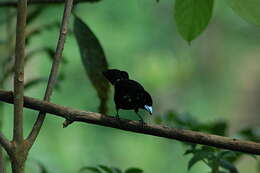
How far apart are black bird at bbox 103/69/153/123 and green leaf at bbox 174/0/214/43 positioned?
23cm

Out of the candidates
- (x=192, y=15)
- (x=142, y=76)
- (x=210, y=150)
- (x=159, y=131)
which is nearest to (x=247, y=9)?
(x=192, y=15)

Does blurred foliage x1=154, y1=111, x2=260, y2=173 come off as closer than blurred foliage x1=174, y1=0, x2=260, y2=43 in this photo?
No

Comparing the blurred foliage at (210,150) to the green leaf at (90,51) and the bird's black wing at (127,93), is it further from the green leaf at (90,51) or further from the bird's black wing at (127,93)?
the green leaf at (90,51)

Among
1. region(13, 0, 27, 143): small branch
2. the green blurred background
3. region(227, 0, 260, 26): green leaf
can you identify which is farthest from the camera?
the green blurred background

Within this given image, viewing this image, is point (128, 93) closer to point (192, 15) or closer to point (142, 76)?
point (192, 15)

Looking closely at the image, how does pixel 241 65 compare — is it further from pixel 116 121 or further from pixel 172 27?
pixel 116 121

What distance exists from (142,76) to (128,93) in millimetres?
3692

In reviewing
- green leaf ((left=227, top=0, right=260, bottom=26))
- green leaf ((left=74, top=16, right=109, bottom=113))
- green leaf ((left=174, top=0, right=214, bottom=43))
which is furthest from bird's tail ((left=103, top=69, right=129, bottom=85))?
green leaf ((left=227, top=0, right=260, bottom=26))

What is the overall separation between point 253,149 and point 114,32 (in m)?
3.77

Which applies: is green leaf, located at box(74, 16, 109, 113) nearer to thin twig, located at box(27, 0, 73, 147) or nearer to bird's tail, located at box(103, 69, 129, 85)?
bird's tail, located at box(103, 69, 129, 85)

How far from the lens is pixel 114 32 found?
4.75m

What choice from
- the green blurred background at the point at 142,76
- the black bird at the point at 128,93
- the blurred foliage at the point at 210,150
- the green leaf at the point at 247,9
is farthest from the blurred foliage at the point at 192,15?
the green blurred background at the point at 142,76

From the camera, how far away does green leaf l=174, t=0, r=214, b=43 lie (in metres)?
1.01

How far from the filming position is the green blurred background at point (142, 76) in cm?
427
